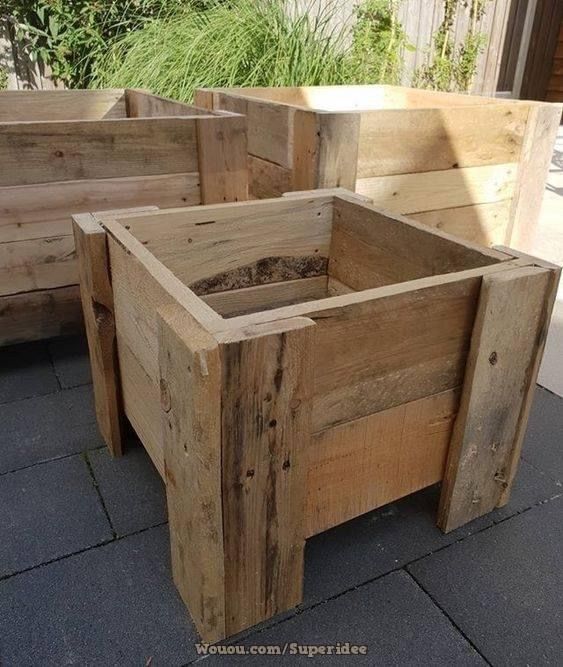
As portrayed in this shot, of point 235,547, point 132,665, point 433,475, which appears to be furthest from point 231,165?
point 132,665

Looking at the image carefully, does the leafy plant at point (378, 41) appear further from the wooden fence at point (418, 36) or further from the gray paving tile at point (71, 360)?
the gray paving tile at point (71, 360)

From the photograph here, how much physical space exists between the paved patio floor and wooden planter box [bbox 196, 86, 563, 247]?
101 cm

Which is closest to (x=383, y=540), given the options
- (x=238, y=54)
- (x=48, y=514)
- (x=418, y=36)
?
(x=48, y=514)

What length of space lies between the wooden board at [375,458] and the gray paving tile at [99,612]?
360 mm

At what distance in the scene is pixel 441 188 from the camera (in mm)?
2279

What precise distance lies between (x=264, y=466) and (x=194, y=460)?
13 cm

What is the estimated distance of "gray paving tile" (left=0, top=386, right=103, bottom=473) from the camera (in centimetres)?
179

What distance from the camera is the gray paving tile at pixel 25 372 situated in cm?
211

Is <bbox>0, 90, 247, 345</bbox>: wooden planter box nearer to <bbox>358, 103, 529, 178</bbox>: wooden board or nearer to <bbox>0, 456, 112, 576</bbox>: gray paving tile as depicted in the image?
<bbox>358, 103, 529, 178</bbox>: wooden board

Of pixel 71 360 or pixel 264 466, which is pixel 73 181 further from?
pixel 264 466

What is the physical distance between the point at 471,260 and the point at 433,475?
20.0 inches

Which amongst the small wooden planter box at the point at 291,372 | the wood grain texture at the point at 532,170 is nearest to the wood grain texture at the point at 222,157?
the small wooden planter box at the point at 291,372

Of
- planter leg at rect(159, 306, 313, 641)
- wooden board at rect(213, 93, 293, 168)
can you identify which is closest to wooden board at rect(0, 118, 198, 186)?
wooden board at rect(213, 93, 293, 168)

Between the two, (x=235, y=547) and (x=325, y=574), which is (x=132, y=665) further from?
(x=325, y=574)
